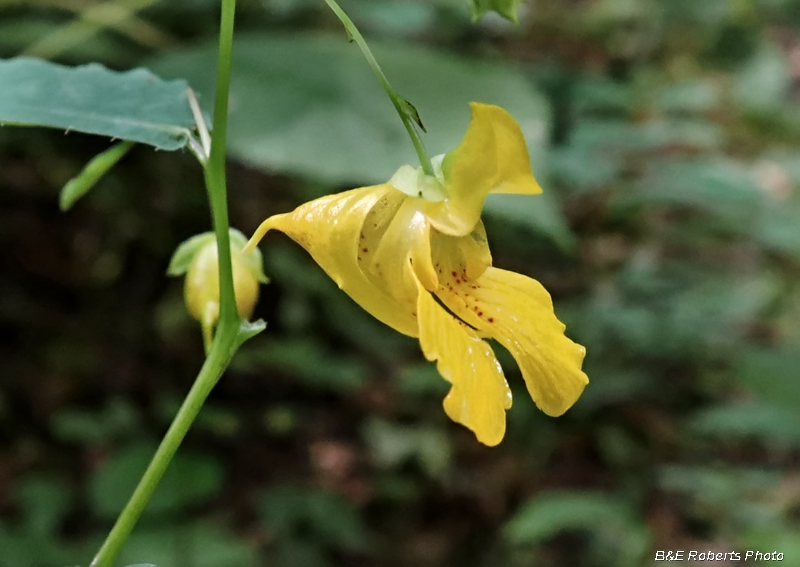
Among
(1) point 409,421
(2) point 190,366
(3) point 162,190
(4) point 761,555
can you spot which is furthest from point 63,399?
(4) point 761,555

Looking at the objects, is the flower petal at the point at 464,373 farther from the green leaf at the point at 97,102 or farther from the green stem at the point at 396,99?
the green leaf at the point at 97,102

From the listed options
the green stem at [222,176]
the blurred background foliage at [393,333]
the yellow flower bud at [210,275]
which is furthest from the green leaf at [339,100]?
the green stem at [222,176]

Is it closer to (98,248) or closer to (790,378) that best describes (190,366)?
(98,248)

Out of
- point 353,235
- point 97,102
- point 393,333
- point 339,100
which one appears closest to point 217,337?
point 353,235

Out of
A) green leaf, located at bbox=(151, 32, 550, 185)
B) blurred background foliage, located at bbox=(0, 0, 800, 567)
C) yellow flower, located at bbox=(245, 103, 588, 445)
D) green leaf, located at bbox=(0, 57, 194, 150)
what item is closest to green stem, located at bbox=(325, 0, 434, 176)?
yellow flower, located at bbox=(245, 103, 588, 445)

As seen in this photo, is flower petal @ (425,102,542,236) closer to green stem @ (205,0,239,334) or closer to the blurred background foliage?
green stem @ (205,0,239,334)
